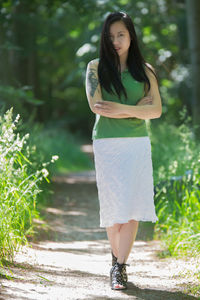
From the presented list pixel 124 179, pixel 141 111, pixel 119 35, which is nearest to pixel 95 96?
pixel 141 111

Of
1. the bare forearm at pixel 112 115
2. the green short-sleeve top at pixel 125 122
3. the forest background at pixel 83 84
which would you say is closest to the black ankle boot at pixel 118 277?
the forest background at pixel 83 84

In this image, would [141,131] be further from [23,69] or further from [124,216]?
[23,69]

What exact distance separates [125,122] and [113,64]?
0.42 meters

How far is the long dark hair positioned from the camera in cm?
349

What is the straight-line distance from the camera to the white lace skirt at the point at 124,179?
3416 mm

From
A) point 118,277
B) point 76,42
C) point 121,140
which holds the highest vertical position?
point 76,42

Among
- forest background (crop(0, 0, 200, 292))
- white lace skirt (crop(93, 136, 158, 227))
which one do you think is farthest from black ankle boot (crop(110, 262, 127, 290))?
forest background (crop(0, 0, 200, 292))

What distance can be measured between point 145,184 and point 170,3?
1443 centimetres

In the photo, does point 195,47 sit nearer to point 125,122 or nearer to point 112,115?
point 125,122

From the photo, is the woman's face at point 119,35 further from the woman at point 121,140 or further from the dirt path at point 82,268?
the dirt path at point 82,268

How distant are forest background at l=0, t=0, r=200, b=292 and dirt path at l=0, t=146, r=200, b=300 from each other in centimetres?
22

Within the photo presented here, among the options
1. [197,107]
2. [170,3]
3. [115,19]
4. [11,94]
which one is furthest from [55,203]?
[170,3]

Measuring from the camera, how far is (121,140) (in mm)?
3432

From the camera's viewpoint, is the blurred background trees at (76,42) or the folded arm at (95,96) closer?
the folded arm at (95,96)
